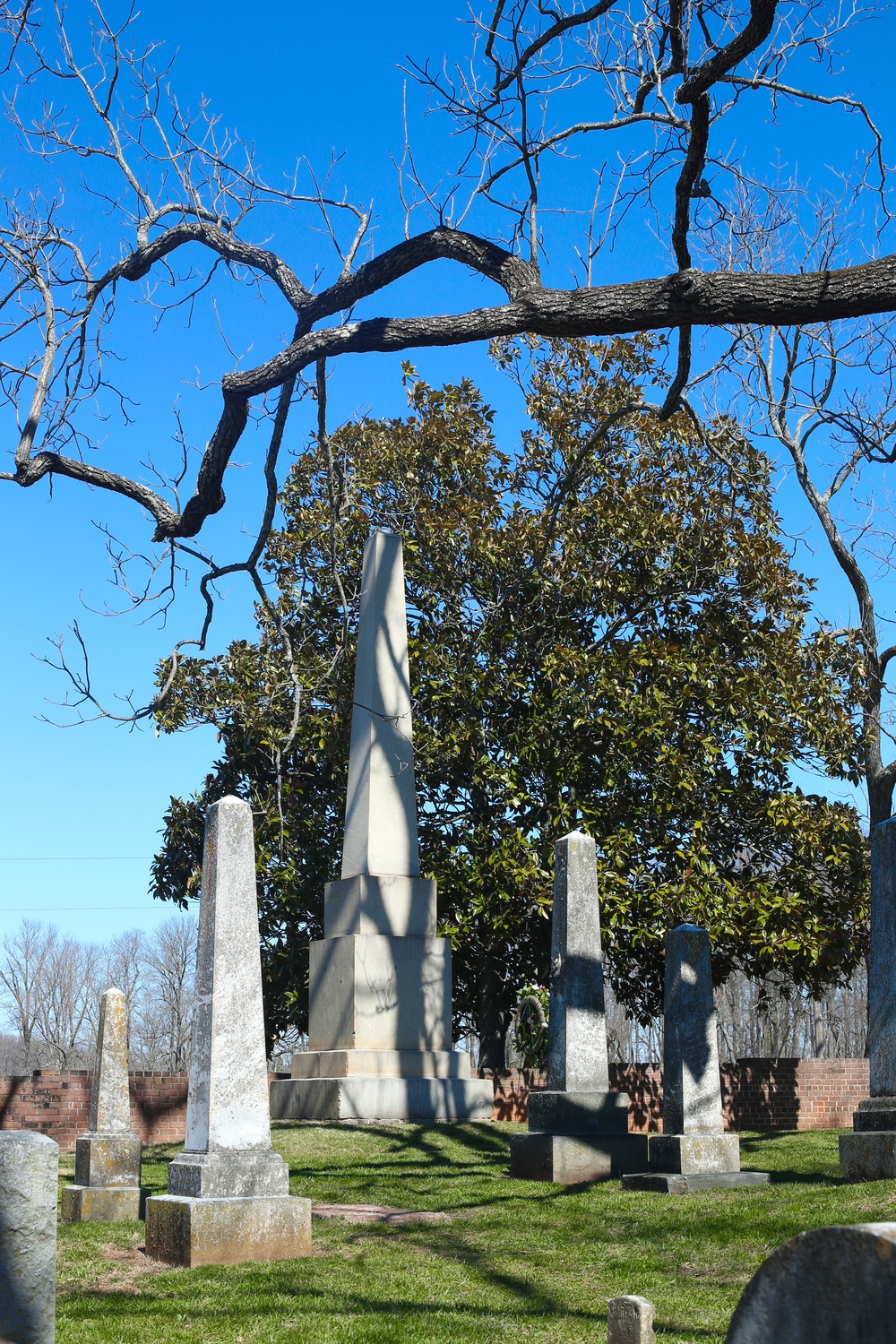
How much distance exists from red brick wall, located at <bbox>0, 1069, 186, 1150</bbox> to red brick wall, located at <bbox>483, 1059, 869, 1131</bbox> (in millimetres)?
3877

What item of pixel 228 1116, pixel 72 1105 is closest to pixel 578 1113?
pixel 228 1116

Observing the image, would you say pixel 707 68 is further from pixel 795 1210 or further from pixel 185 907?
pixel 185 907

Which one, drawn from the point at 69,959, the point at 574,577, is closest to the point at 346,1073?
the point at 574,577

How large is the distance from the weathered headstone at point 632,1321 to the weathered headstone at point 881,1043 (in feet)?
19.9

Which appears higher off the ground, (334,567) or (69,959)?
(334,567)

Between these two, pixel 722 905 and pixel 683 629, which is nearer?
pixel 722 905

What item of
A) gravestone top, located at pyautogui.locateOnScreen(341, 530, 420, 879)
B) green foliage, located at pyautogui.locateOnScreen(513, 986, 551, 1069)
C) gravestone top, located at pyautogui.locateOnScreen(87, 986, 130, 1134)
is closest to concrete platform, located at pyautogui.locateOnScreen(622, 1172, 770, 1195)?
gravestone top, located at pyautogui.locateOnScreen(87, 986, 130, 1134)

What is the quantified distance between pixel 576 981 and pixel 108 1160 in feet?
14.0

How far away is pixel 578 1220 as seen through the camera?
842 cm

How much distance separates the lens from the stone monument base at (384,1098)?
41.5 feet

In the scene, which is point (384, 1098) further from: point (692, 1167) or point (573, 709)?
point (573, 709)

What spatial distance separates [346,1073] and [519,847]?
4.65 metres

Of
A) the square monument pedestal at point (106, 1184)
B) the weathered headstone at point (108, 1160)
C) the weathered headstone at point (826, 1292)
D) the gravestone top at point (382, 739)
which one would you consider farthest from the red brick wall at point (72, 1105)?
the weathered headstone at point (826, 1292)

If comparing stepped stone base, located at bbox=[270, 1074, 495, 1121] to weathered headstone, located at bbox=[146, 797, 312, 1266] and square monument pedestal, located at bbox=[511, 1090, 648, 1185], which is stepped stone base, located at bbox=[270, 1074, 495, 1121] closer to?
square monument pedestal, located at bbox=[511, 1090, 648, 1185]
